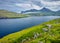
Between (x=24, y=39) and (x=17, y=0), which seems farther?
(x=17, y=0)

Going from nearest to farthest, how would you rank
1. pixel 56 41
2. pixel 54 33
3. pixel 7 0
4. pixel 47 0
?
pixel 56 41 → pixel 54 33 → pixel 47 0 → pixel 7 0

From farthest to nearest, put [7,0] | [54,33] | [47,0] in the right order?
[7,0] < [47,0] < [54,33]

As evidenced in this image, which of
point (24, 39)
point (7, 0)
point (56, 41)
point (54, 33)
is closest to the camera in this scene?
point (56, 41)

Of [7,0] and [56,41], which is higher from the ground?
[7,0]

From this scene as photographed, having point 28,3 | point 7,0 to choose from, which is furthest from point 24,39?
point 7,0

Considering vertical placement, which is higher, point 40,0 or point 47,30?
point 40,0

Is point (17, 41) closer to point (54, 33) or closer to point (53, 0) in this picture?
point (54, 33)

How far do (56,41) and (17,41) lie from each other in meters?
12.4

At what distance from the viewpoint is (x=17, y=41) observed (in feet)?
146

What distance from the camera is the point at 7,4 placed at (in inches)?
3824

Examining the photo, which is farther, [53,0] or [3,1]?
[3,1]

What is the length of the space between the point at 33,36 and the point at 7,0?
5151 cm

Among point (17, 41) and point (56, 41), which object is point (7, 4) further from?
point (56, 41)

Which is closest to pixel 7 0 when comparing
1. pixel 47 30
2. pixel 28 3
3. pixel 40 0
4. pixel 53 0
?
pixel 28 3
